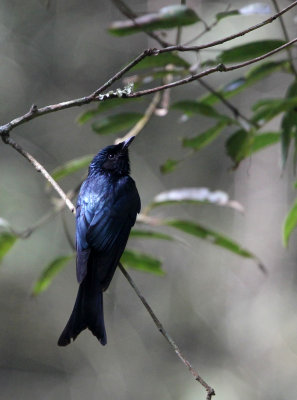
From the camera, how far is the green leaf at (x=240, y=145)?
9.08 feet

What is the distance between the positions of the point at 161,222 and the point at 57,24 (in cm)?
568

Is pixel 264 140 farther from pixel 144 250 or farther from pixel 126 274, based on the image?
pixel 144 250

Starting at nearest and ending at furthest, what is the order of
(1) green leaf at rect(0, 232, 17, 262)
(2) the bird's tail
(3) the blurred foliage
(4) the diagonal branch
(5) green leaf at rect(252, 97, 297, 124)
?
(4) the diagonal branch
(2) the bird's tail
(5) green leaf at rect(252, 97, 297, 124)
(3) the blurred foliage
(1) green leaf at rect(0, 232, 17, 262)

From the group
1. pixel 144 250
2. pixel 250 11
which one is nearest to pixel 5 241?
pixel 250 11

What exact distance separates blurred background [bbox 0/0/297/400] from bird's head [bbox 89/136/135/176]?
350cm

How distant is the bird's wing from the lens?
2.70 meters

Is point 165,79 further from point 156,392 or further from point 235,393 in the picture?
point 156,392

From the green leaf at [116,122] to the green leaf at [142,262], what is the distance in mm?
551

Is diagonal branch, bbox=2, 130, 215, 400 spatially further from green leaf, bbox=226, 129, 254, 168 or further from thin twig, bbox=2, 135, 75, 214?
green leaf, bbox=226, 129, 254, 168

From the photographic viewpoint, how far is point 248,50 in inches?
106

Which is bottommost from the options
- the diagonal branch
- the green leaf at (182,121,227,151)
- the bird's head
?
the diagonal branch

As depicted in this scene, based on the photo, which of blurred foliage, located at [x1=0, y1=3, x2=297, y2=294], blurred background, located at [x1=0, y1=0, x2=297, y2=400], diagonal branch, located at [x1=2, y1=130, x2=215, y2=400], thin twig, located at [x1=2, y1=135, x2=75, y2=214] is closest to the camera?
diagonal branch, located at [x1=2, y1=130, x2=215, y2=400]

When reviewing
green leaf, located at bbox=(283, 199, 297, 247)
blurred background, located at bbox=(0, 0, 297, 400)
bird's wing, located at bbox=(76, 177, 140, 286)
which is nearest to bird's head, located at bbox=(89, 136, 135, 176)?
bird's wing, located at bbox=(76, 177, 140, 286)

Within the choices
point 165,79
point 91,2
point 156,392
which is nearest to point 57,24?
point 91,2
